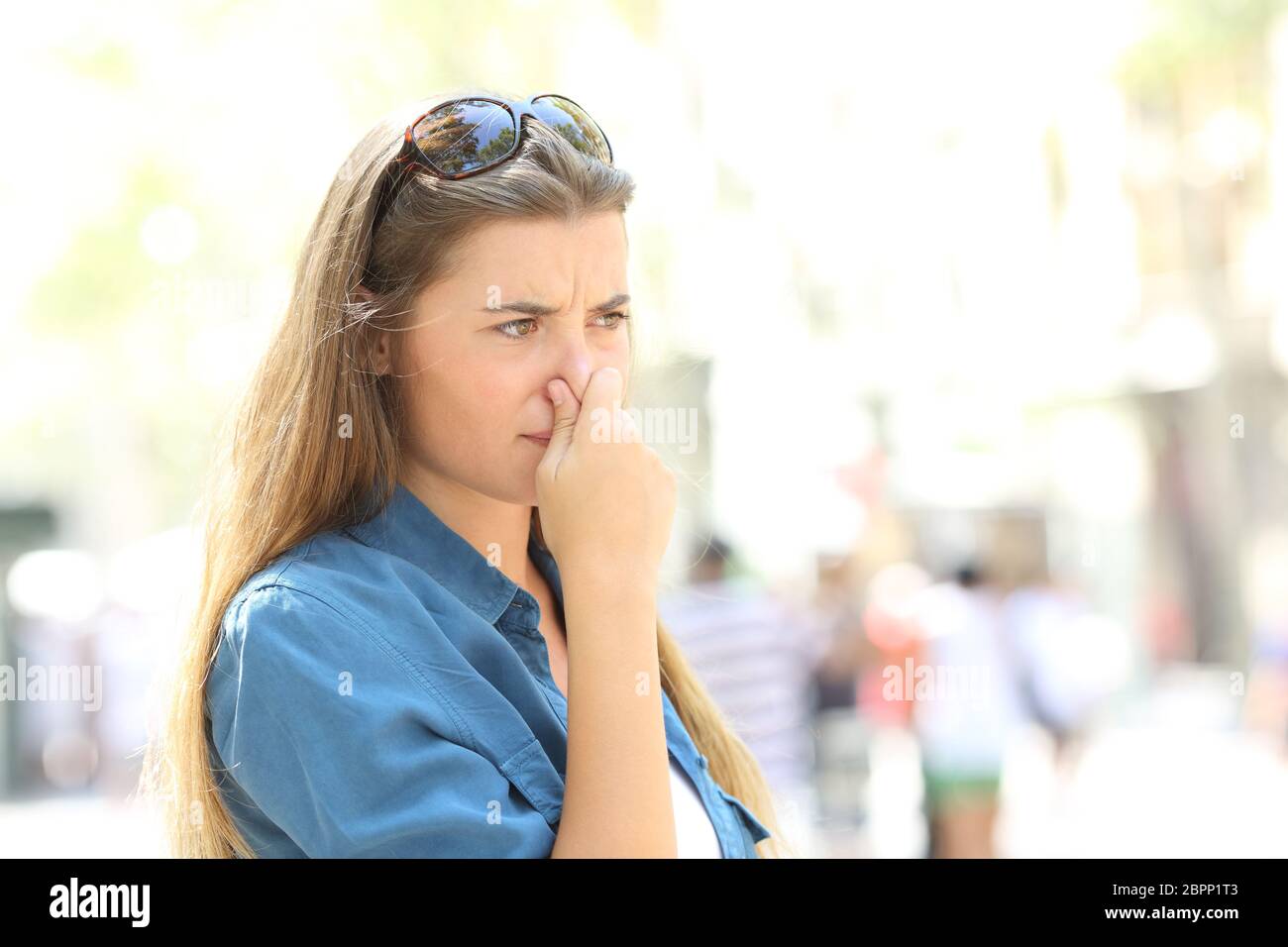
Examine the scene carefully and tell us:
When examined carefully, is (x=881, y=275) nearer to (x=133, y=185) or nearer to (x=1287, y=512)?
(x=1287, y=512)

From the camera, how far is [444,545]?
5.49ft

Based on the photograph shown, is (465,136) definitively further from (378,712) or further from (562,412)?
(378,712)

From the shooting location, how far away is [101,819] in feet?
34.9

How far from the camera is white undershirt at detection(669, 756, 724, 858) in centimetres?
165

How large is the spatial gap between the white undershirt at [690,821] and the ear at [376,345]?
627 millimetres

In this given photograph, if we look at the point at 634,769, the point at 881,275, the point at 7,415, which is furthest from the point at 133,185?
the point at 634,769

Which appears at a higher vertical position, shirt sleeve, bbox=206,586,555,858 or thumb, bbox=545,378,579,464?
thumb, bbox=545,378,579,464

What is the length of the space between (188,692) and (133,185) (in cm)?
830

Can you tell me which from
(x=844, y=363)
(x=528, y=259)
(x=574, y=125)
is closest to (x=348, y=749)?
(x=528, y=259)

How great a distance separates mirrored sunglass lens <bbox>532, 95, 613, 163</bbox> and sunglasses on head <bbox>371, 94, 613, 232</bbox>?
2 cm

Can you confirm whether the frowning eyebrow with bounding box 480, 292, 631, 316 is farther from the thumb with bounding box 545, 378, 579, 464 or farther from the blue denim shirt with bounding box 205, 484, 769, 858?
the blue denim shirt with bounding box 205, 484, 769, 858

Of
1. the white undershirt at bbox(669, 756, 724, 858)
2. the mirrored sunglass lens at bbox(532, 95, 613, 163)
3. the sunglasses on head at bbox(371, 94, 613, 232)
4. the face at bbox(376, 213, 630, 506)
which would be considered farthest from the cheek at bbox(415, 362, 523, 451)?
the white undershirt at bbox(669, 756, 724, 858)

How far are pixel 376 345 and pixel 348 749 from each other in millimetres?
546

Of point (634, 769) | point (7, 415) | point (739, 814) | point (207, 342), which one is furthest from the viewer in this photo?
point (7, 415)
